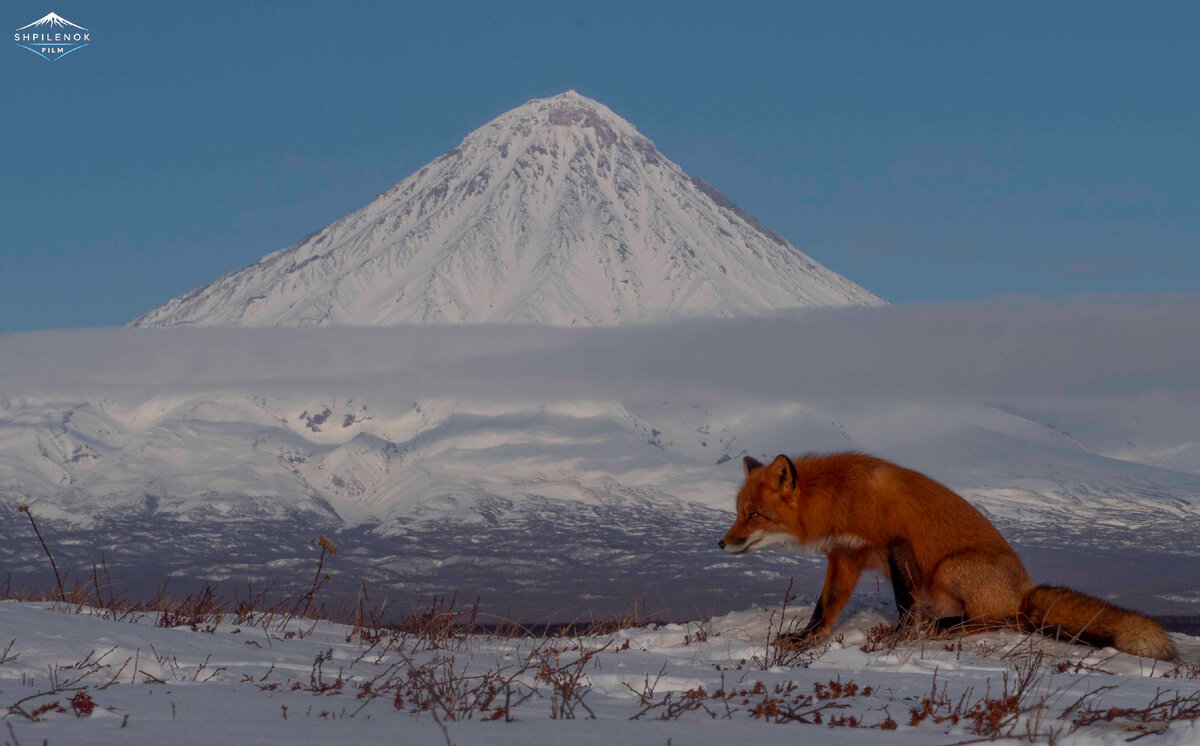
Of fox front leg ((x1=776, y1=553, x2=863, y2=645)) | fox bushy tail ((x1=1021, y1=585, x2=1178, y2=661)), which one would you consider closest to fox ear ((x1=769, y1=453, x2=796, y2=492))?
fox front leg ((x1=776, y1=553, x2=863, y2=645))

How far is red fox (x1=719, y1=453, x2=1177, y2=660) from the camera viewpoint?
10.0m

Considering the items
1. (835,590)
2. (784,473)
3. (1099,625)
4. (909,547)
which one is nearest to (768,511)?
(784,473)

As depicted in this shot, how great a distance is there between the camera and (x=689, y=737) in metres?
4.69

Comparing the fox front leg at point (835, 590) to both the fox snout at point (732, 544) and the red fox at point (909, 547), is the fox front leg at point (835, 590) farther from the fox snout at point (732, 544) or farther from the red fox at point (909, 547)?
the fox snout at point (732, 544)

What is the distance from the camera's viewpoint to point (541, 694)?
610 cm

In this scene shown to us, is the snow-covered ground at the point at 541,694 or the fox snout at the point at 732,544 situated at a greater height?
the fox snout at the point at 732,544

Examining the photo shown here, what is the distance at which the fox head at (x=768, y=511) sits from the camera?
11312 millimetres

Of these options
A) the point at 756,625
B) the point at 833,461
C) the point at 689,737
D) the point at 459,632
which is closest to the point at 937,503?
the point at 833,461

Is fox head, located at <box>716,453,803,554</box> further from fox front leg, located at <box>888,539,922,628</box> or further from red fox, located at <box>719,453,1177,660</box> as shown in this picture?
fox front leg, located at <box>888,539,922,628</box>

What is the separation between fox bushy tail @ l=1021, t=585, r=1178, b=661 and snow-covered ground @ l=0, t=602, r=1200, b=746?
40cm

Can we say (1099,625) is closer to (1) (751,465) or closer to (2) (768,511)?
(2) (768,511)

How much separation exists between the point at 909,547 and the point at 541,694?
589 cm

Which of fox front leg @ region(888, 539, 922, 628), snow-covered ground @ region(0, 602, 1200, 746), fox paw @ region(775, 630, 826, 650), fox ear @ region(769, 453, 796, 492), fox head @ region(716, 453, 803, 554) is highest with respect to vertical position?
fox ear @ region(769, 453, 796, 492)

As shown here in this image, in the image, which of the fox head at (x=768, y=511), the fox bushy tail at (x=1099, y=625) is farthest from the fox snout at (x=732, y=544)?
the fox bushy tail at (x=1099, y=625)
